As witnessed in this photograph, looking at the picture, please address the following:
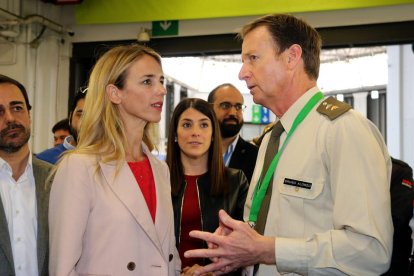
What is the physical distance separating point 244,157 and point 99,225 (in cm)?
199

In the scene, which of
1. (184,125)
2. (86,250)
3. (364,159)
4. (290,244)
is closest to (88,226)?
(86,250)

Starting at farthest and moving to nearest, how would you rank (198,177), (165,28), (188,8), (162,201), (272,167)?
(165,28), (188,8), (198,177), (162,201), (272,167)

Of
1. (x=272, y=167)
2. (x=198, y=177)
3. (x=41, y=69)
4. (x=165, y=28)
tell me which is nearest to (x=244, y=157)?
(x=198, y=177)

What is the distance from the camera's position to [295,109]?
1671 millimetres

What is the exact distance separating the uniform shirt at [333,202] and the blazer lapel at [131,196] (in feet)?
1.63

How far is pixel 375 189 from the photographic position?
1332 mm

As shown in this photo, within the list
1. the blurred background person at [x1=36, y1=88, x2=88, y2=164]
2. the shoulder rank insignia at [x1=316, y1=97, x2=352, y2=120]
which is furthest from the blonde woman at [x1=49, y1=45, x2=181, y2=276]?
the blurred background person at [x1=36, y1=88, x2=88, y2=164]

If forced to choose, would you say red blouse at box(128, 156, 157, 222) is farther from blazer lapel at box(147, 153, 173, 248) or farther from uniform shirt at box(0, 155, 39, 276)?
uniform shirt at box(0, 155, 39, 276)

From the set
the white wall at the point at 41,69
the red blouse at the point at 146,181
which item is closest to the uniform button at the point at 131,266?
the red blouse at the point at 146,181

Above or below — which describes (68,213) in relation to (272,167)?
below

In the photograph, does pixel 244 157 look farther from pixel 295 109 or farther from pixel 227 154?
pixel 295 109

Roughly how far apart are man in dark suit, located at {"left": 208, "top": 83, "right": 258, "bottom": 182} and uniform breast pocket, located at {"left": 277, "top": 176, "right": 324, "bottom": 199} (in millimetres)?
1926

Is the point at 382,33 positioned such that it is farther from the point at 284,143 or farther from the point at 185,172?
the point at 284,143

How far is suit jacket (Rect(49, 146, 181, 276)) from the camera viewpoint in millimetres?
1659
